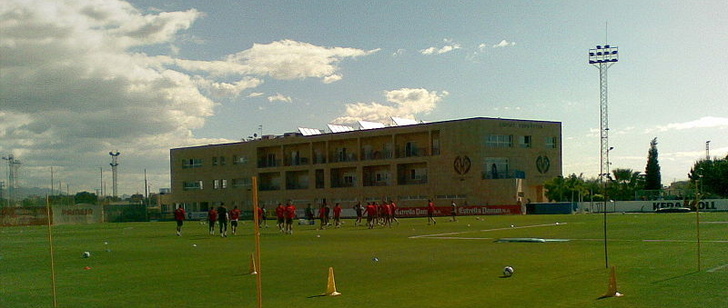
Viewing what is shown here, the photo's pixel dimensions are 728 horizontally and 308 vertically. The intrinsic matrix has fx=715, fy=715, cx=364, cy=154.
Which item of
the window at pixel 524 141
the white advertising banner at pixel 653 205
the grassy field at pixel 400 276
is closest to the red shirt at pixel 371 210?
the grassy field at pixel 400 276

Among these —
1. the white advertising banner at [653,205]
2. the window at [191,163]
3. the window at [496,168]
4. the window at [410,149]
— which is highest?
the window at [410,149]

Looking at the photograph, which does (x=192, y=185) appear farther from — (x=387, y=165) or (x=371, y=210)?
(x=371, y=210)

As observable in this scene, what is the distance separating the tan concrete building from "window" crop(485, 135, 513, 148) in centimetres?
13

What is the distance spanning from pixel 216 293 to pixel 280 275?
360cm

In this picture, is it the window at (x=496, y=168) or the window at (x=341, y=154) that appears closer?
the window at (x=496, y=168)

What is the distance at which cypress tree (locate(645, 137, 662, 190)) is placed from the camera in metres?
129

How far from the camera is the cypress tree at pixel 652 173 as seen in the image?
12875 cm

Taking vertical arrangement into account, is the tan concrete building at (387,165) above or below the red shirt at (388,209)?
above

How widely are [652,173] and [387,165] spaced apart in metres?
56.2

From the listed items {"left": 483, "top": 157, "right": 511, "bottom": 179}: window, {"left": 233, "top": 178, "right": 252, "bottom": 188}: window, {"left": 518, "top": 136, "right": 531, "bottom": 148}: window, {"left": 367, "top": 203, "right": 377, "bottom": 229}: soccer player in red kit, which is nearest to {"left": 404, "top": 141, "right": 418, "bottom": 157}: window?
{"left": 483, "top": 157, "right": 511, "bottom": 179}: window

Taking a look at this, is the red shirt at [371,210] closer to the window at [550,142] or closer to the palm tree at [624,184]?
the window at [550,142]

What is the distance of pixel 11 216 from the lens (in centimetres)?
8812

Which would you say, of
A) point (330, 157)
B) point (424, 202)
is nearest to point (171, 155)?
point (330, 157)

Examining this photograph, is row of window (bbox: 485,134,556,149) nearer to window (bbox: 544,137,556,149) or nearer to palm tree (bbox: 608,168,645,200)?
window (bbox: 544,137,556,149)
